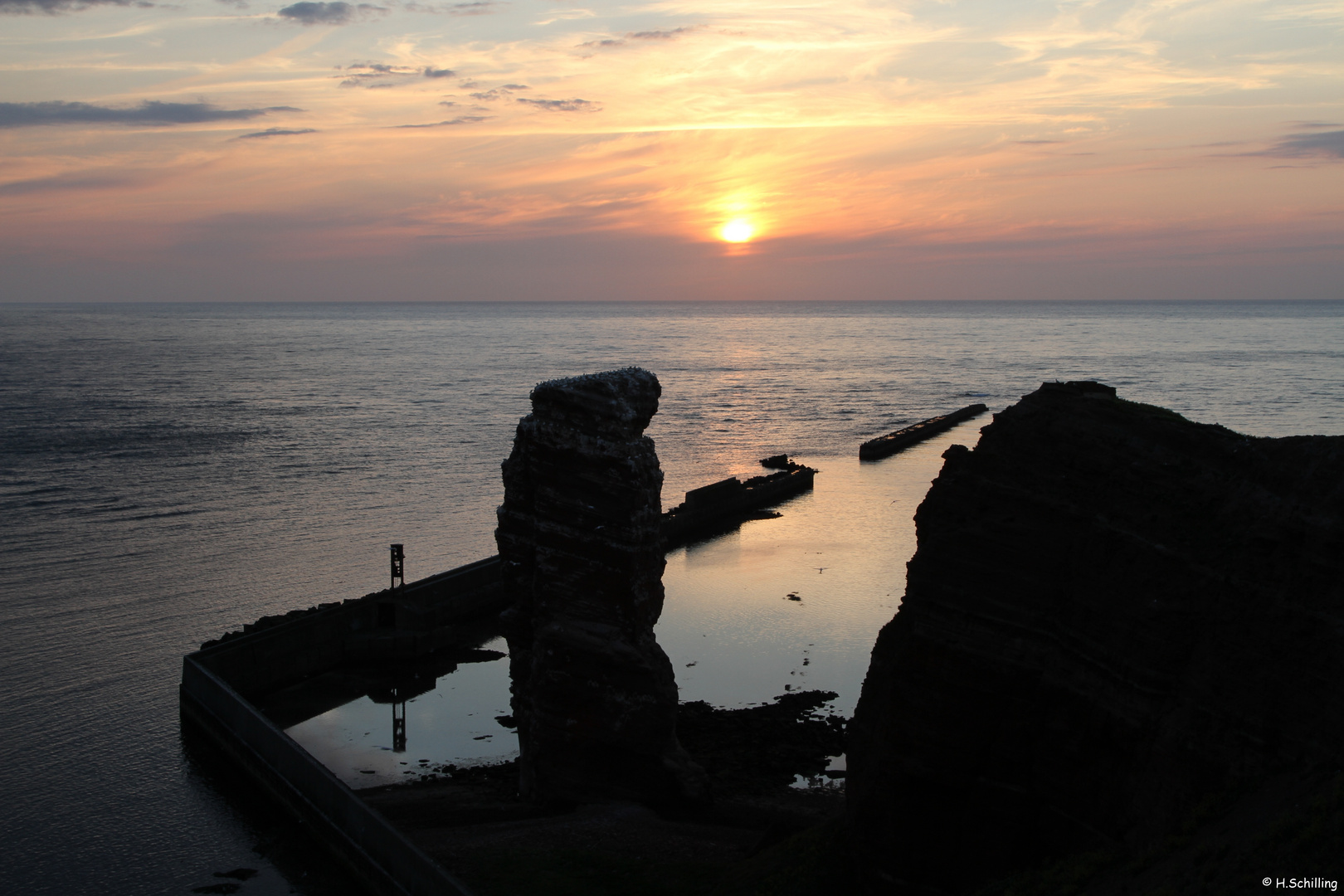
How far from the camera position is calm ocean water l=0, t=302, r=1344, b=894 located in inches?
950

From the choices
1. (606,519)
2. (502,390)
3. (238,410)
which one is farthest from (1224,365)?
(606,519)

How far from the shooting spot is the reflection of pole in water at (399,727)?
90.5 feet

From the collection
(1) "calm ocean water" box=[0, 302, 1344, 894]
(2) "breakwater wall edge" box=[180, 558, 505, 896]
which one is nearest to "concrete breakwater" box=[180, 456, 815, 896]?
(2) "breakwater wall edge" box=[180, 558, 505, 896]

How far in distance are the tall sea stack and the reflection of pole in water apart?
669cm

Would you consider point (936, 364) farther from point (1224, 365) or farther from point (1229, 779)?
point (1229, 779)

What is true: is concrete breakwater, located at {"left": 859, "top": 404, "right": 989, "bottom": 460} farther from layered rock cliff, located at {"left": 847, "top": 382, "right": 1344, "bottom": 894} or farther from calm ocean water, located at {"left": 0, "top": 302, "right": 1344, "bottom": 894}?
layered rock cliff, located at {"left": 847, "top": 382, "right": 1344, "bottom": 894}

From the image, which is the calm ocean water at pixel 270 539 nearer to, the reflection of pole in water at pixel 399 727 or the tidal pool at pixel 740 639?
the tidal pool at pixel 740 639

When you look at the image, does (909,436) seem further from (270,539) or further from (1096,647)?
(1096,647)

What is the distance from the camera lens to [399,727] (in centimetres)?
2898

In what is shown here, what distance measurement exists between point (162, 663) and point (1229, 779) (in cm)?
3130

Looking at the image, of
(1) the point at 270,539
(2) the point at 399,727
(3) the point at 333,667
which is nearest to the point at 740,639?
(2) the point at 399,727

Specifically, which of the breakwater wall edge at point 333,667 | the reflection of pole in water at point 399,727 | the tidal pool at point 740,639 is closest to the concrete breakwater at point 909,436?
the tidal pool at point 740,639

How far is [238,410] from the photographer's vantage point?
9769 centimetres

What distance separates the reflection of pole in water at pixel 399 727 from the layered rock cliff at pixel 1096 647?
50.4ft
